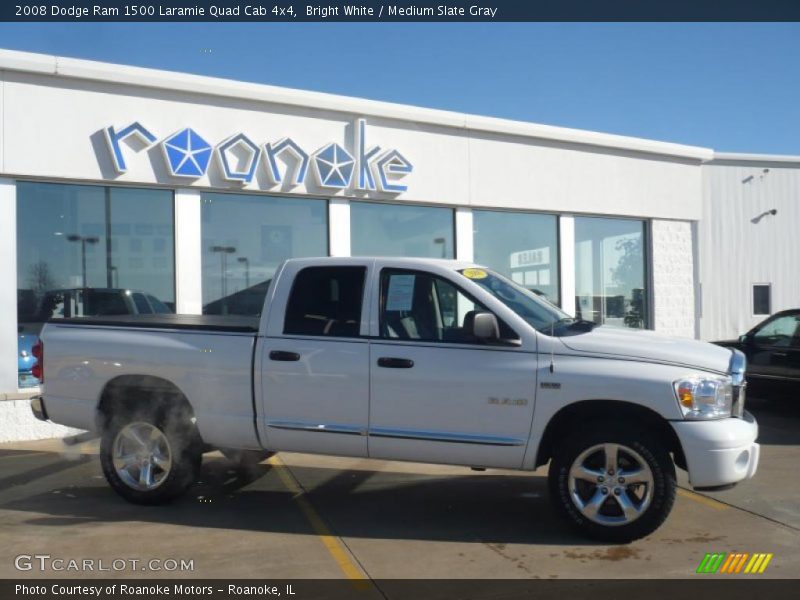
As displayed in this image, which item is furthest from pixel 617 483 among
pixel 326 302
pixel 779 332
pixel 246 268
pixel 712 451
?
pixel 246 268

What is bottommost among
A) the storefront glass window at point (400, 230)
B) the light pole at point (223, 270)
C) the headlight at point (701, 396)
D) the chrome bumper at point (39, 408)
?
the chrome bumper at point (39, 408)

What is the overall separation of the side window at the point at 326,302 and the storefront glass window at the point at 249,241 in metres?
5.09

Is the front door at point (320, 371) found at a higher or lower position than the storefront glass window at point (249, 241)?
lower

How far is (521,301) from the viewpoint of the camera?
6.09 meters

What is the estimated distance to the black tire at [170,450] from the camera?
20.6ft

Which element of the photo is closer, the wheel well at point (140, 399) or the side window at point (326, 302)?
the side window at point (326, 302)

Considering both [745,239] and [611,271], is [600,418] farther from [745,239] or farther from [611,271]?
[745,239]

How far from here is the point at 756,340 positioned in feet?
35.9

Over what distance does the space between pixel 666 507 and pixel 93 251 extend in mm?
8217

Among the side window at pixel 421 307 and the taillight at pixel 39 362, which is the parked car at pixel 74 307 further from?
the side window at pixel 421 307

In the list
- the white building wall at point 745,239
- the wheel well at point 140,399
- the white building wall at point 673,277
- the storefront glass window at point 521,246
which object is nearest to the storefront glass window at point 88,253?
the wheel well at point 140,399

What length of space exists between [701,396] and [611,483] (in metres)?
0.84

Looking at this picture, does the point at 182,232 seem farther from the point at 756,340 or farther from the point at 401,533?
the point at 756,340
